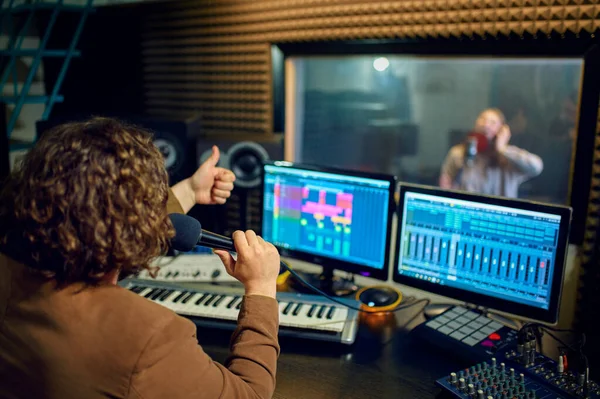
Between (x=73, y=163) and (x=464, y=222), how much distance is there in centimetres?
123

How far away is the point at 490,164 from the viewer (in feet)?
12.0

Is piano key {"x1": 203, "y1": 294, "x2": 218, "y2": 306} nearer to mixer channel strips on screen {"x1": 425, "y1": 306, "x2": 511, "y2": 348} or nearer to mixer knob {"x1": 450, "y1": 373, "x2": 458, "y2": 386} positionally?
mixer channel strips on screen {"x1": 425, "y1": 306, "x2": 511, "y2": 348}

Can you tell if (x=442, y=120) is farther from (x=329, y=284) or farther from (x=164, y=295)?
(x=164, y=295)

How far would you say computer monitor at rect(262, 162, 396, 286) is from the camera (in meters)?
1.98

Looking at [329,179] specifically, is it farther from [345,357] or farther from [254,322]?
[254,322]

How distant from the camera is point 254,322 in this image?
4.15ft

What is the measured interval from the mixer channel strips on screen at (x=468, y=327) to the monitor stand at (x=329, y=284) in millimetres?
426

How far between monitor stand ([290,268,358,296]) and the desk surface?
245 mm

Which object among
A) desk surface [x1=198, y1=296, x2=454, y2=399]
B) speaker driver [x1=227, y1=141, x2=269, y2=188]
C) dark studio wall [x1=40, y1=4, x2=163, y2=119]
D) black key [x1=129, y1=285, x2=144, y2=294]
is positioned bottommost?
desk surface [x1=198, y1=296, x2=454, y2=399]

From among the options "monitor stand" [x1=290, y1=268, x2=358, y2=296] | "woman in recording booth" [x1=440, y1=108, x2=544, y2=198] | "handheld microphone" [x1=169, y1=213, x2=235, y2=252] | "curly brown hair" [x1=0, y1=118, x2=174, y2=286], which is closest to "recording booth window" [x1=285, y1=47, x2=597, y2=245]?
"woman in recording booth" [x1=440, y1=108, x2=544, y2=198]

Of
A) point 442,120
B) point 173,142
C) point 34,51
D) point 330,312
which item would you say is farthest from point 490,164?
point 34,51

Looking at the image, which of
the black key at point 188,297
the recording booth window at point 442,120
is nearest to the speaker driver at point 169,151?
the recording booth window at point 442,120

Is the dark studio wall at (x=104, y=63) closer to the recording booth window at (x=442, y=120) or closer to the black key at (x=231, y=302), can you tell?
the recording booth window at (x=442, y=120)

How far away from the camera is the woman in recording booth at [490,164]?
356cm
